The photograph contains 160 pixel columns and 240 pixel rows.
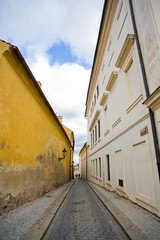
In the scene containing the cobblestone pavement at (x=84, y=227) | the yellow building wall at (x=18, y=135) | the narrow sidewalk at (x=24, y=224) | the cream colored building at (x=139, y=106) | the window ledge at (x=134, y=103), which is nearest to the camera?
the narrow sidewalk at (x=24, y=224)

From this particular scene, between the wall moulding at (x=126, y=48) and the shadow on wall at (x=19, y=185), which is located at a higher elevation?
the wall moulding at (x=126, y=48)

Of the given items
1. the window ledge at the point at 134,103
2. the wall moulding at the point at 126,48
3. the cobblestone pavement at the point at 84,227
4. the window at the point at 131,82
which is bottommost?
the cobblestone pavement at the point at 84,227

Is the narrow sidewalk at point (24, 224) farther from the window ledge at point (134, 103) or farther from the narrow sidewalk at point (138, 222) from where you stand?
the window ledge at point (134, 103)

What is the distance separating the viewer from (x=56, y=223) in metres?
3.68

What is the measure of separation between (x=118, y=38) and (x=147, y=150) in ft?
22.3

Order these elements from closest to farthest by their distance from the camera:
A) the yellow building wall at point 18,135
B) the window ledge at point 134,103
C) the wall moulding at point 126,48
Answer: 1. the yellow building wall at point 18,135
2. the window ledge at point 134,103
3. the wall moulding at point 126,48

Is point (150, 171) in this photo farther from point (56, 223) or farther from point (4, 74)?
point (4, 74)

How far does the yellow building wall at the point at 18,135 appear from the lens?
3.98 m

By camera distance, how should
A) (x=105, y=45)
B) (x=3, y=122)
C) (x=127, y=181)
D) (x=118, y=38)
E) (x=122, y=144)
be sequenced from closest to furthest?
(x=3, y=122) → (x=127, y=181) → (x=122, y=144) → (x=118, y=38) → (x=105, y=45)

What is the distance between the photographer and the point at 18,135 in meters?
4.76

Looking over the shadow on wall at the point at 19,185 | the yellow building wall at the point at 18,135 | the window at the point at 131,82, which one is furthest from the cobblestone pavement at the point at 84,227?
the window at the point at 131,82

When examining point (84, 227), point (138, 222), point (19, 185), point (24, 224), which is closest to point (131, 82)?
point (138, 222)

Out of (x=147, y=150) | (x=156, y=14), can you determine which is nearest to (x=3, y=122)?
(x=147, y=150)

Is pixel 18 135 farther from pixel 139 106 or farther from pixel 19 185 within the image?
pixel 139 106
